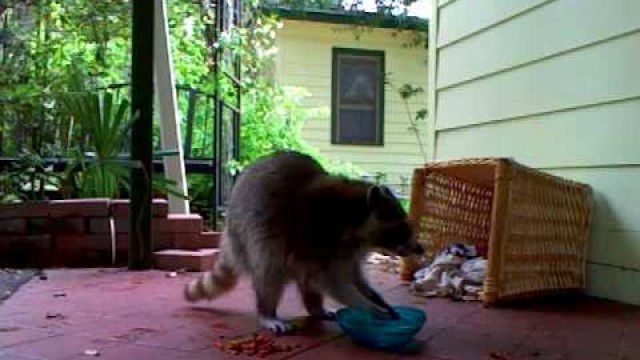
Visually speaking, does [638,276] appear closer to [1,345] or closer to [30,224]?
[1,345]

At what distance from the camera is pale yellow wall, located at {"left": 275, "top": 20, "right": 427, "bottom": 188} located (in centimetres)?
1048

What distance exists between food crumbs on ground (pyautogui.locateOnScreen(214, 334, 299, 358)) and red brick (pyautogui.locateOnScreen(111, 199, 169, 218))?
2.25 meters

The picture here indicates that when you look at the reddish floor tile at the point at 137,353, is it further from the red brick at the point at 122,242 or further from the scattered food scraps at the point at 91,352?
the red brick at the point at 122,242

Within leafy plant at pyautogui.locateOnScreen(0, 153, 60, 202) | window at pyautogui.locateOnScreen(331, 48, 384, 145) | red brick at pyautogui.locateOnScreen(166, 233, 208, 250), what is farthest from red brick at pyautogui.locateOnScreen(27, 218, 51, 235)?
window at pyautogui.locateOnScreen(331, 48, 384, 145)

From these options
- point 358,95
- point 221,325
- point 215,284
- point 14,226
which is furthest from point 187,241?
point 358,95

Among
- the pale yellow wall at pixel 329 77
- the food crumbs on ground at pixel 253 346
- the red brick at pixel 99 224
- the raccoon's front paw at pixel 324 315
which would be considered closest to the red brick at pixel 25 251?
the red brick at pixel 99 224

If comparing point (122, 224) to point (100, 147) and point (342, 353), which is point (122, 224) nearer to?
point (100, 147)

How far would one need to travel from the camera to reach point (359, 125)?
35.2 feet

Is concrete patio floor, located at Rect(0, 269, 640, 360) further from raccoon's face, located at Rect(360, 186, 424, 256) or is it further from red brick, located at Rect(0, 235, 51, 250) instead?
red brick, located at Rect(0, 235, 51, 250)

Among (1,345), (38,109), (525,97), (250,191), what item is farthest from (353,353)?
(38,109)

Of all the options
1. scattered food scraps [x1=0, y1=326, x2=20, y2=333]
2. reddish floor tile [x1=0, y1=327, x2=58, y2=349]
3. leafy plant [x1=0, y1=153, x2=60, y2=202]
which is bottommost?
scattered food scraps [x1=0, y1=326, x2=20, y2=333]

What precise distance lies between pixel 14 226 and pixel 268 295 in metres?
2.40

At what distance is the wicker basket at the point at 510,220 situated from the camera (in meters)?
3.35

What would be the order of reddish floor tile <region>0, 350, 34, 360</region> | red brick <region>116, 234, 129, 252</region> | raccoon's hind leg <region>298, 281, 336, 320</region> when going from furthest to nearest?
red brick <region>116, 234, 129, 252</region>, raccoon's hind leg <region>298, 281, 336, 320</region>, reddish floor tile <region>0, 350, 34, 360</region>
